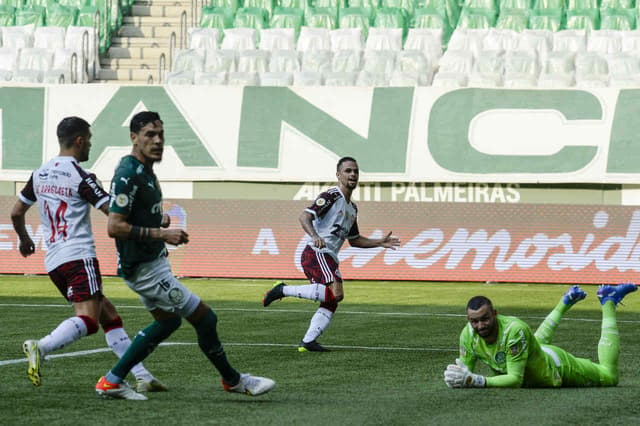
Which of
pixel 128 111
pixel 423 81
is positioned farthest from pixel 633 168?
pixel 128 111

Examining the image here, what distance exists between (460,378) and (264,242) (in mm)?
15240

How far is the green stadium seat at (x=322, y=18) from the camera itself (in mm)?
30323

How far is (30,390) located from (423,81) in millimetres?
18815

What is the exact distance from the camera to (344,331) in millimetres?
14625

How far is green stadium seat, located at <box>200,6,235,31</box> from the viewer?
99.7 feet

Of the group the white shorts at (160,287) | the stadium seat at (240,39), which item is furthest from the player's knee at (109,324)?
the stadium seat at (240,39)

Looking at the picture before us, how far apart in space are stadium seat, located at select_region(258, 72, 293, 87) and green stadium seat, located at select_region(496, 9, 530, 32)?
5.65 metres

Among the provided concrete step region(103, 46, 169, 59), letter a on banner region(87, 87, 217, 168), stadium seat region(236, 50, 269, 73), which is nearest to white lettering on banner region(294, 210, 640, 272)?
letter a on banner region(87, 87, 217, 168)

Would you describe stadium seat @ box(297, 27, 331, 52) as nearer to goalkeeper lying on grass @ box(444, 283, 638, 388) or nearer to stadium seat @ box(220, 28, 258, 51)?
stadium seat @ box(220, 28, 258, 51)

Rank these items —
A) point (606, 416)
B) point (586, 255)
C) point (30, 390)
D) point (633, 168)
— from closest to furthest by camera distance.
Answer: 1. point (606, 416)
2. point (30, 390)
3. point (586, 255)
4. point (633, 168)

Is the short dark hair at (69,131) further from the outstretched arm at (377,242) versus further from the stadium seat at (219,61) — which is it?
the stadium seat at (219,61)

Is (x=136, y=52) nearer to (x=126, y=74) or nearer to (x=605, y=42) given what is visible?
(x=126, y=74)

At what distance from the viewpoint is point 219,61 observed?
27.9 metres

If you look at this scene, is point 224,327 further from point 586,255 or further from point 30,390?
point 586,255
